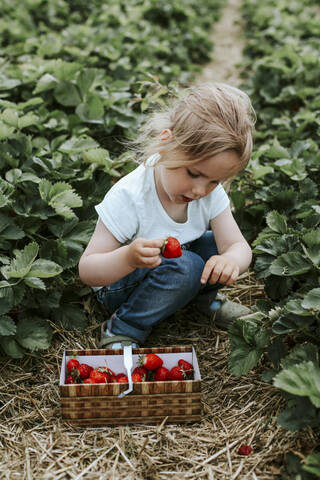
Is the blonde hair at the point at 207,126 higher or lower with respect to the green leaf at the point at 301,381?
higher

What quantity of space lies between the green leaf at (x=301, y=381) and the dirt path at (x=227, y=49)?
442cm

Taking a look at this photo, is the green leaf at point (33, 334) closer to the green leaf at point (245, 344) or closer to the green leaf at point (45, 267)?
the green leaf at point (45, 267)

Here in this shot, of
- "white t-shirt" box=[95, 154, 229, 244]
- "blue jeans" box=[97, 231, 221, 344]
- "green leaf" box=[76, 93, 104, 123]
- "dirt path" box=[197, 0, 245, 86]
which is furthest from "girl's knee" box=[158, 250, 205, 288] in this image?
"dirt path" box=[197, 0, 245, 86]

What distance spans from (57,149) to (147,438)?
162 cm

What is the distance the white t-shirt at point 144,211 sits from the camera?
2041 mm

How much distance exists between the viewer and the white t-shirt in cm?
204

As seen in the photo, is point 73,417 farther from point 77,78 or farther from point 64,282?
point 77,78

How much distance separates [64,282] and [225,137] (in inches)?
37.8

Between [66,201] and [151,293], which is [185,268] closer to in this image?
[151,293]

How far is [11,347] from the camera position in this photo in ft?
6.74

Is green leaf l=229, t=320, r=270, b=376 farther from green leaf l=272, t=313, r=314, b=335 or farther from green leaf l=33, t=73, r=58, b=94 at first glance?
green leaf l=33, t=73, r=58, b=94

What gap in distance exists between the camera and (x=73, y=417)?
181cm

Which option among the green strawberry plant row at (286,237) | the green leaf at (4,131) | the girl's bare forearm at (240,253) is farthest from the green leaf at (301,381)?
the green leaf at (4,131)

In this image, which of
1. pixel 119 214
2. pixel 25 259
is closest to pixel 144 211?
pixel 119 214
